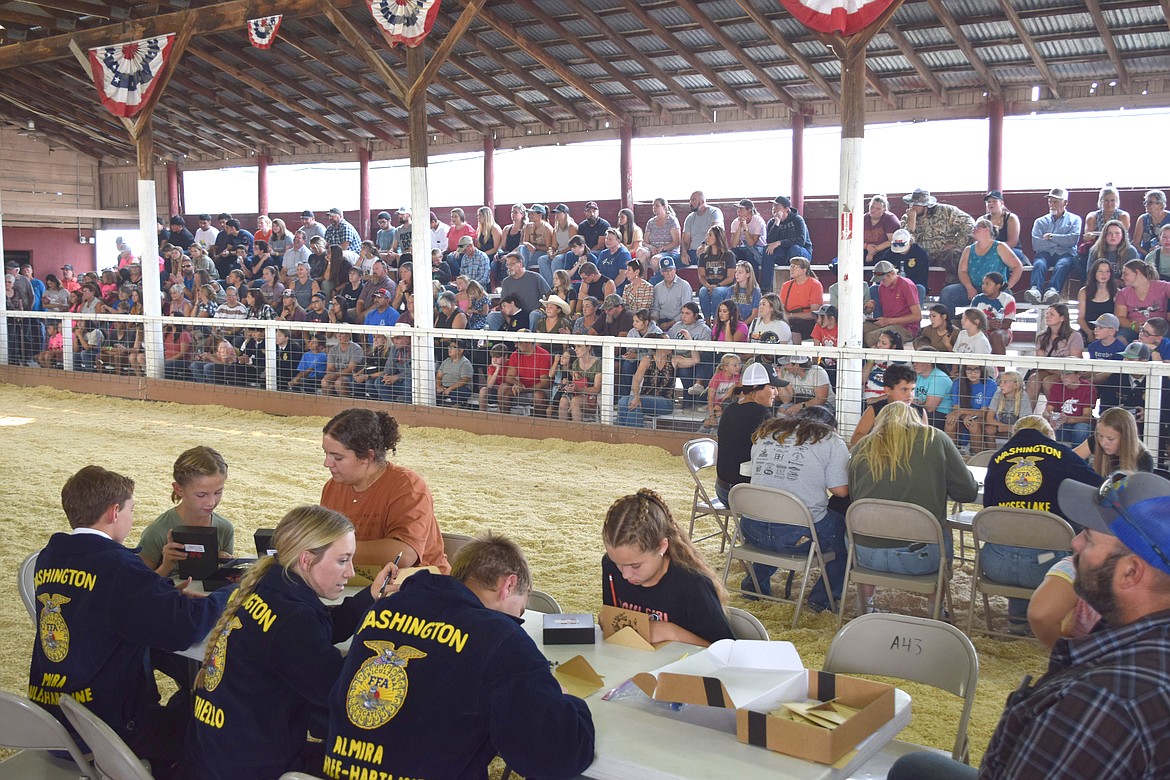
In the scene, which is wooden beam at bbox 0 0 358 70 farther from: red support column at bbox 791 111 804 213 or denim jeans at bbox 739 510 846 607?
denim jeans at bbox 739 510 846 607

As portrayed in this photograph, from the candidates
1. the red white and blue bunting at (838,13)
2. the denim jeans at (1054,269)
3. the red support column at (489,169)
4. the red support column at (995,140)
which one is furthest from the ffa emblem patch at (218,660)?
the red support column at (489,169)

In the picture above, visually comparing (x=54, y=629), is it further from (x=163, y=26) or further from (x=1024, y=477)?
(x=163, y=26)

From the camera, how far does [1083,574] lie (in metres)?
2.04

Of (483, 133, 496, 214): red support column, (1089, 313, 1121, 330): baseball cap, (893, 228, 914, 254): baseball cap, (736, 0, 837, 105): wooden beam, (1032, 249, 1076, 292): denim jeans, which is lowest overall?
(1089, 313, 1121, 330): baseball cap

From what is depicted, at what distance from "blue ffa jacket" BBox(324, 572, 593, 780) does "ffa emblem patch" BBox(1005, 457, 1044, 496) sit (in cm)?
317

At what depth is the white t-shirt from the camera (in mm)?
5348

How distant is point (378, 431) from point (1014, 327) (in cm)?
967

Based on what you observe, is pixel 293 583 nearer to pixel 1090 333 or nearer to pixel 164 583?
pixel 164 583

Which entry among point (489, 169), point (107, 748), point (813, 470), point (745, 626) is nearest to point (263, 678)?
point (107, 748)

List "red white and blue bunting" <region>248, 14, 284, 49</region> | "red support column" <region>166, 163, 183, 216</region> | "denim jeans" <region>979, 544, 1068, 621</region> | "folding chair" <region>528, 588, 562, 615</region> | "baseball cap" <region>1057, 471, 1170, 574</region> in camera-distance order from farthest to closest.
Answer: "red support column" <region>166, 163, 183, 216</region> < "red white and blue bunting" <region>248, 14, 284, 49</region> < "denim jeans" <region>979, 544, 1068, 621</region> < "folding chair" <region>528, 588, 562, 615</region> < "baseball cap" <region>1057, 471, 1170, 574</region>

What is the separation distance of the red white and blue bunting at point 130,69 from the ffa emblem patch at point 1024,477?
1194 cm

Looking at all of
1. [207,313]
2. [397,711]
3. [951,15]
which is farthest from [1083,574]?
[207,313]

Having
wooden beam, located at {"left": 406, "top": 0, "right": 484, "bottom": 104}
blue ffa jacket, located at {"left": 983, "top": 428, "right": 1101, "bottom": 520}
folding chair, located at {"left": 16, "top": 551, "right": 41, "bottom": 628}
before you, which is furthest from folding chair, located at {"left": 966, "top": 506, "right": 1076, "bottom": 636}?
wooden beam, located at {"left": 406, "top": 0, "right": 484, "bottom": 104}

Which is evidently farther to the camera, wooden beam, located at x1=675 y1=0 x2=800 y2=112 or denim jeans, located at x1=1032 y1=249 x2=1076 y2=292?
wooden beam, located at x1=675 y1=0 x2=800 y2=112
